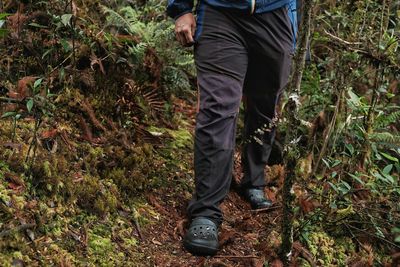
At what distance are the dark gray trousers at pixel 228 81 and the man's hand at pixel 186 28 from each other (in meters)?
0.05

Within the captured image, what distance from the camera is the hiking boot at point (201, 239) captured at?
11.2 feet

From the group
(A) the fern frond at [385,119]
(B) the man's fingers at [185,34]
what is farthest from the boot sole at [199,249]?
(A) the fern frond at [385,119]

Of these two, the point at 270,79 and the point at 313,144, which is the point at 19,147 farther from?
the point at 313,144

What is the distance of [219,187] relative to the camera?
3.58 m

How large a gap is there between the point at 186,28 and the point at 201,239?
1.54 metres

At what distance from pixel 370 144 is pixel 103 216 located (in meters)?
2.68

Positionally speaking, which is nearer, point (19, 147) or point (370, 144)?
point (19, 147)

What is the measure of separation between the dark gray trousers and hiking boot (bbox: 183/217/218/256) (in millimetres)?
99

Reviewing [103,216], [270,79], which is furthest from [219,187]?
[270,79]

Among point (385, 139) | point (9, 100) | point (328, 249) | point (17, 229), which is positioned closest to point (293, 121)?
point (328, 249)

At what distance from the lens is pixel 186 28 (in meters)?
3.84

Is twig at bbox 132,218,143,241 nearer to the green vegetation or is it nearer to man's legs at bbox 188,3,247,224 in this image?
the green vegetation

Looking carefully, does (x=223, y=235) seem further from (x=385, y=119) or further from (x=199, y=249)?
(x=385, y=119)

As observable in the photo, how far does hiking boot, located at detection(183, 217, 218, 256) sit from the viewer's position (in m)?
3.40
